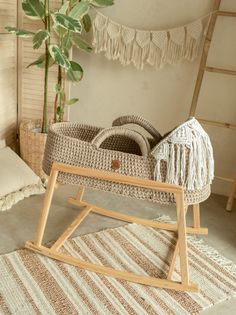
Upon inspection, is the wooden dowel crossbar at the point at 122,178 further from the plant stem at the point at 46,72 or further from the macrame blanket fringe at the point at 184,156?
the plant stem at the point at 46,72

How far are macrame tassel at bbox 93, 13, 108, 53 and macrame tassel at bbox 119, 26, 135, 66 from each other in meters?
0.10

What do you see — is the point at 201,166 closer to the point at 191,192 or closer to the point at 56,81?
the point at 191,192

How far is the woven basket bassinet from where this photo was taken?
138 centimetres

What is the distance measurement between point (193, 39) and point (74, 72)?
0.69m

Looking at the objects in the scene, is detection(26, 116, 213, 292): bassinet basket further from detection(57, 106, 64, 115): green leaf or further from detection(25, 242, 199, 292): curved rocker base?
detection(57, 106, 64, 115): green leaf

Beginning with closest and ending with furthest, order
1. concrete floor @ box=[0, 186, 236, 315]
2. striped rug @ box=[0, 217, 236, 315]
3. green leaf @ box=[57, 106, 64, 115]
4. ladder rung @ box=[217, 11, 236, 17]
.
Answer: striped rug @ box=[0, 217, 236, 315] → concrete floor @ box=[0, 186, 236, 315] → ladder rung @ box=[217, 11, 236, 17] → green leaf @ box=[57, 106, 64, 115]

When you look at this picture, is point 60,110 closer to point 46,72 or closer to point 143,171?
point 46,72

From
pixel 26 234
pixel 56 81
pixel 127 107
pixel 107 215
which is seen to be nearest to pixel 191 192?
pixel 107 215

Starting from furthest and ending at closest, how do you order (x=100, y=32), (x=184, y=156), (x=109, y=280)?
1. (x=100, y=32)
2. (x=109, y=280)
3. (x=184, y=156)

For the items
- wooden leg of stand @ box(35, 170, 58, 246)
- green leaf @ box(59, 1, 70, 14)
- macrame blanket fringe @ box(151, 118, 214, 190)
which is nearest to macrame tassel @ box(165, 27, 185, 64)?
green leaf @ box(59, 1, 70, 14)

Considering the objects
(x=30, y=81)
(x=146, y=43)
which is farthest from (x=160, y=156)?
(x=30, y=81)

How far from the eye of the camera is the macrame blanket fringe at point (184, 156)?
138 centimetres

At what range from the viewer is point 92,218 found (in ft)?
6.28

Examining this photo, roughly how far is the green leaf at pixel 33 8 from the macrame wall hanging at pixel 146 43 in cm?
35
